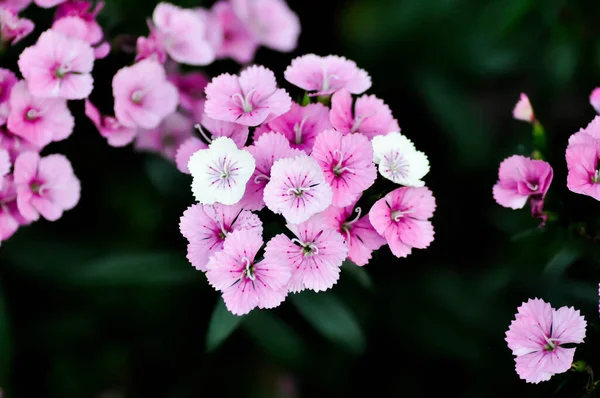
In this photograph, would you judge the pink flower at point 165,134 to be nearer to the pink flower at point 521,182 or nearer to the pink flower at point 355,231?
the pink flower at point 355,231

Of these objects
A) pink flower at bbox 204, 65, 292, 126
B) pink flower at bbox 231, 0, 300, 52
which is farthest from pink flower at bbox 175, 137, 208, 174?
pink flower at bbox 231, 0, 300, 52

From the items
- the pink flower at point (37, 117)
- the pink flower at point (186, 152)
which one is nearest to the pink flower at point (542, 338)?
the pink flower at point (186, 152)

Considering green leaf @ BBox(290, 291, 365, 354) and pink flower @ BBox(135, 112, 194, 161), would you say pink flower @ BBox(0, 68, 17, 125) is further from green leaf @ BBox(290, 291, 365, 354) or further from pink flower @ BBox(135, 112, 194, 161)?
green leaf @ BBox(290, 291, 365, 354)

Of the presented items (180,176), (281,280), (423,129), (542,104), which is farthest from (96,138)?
(542,104)

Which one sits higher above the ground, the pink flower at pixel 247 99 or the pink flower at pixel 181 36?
the pink flower at pixel 247 99

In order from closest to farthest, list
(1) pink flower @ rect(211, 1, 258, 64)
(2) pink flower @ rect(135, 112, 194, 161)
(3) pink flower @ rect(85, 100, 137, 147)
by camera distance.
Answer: (3) pink flower @ rect(85, 100, 137, 147) → (2) pink flower @ rect(135, 112, 194, 161) → (1) pink flower @ rect(211, 1, 258, 64)
